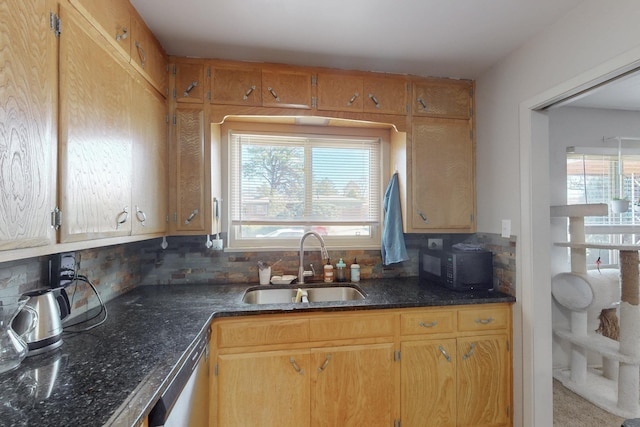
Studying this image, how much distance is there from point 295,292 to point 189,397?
1.02 metres

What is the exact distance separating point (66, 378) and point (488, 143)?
253cm

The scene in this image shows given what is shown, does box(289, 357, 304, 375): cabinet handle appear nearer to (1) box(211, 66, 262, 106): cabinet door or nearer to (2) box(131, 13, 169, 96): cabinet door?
(1) box(211, 66, 262, 106): cabinet door

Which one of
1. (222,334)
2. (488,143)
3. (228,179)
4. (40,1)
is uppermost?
(40,1)

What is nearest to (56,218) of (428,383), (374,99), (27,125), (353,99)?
(27,125)

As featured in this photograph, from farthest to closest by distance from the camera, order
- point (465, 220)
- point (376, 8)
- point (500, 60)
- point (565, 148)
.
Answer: point (565, 148), point (465, 220), point (500, 60), point (376, 8)

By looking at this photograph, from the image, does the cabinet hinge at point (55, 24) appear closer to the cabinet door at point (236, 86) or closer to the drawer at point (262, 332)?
the cabinet door at point (236, 86)

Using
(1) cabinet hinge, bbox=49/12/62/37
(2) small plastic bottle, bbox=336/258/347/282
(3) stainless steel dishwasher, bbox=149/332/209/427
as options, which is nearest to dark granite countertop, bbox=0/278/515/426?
(3) stainless steel dishwasher, bbox=149/332/209/427

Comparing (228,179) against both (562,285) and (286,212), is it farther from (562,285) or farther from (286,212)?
(562,285)

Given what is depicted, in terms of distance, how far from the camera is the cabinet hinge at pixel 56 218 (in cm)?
90

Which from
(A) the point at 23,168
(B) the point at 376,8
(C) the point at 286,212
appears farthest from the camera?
(C) the point at 286,212

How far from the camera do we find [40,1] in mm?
859

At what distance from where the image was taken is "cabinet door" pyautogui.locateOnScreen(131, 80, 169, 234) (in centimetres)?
144

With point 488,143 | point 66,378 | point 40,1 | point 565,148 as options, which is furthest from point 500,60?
point 66,378

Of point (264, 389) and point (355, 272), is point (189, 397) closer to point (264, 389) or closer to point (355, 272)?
point (264, 389)
